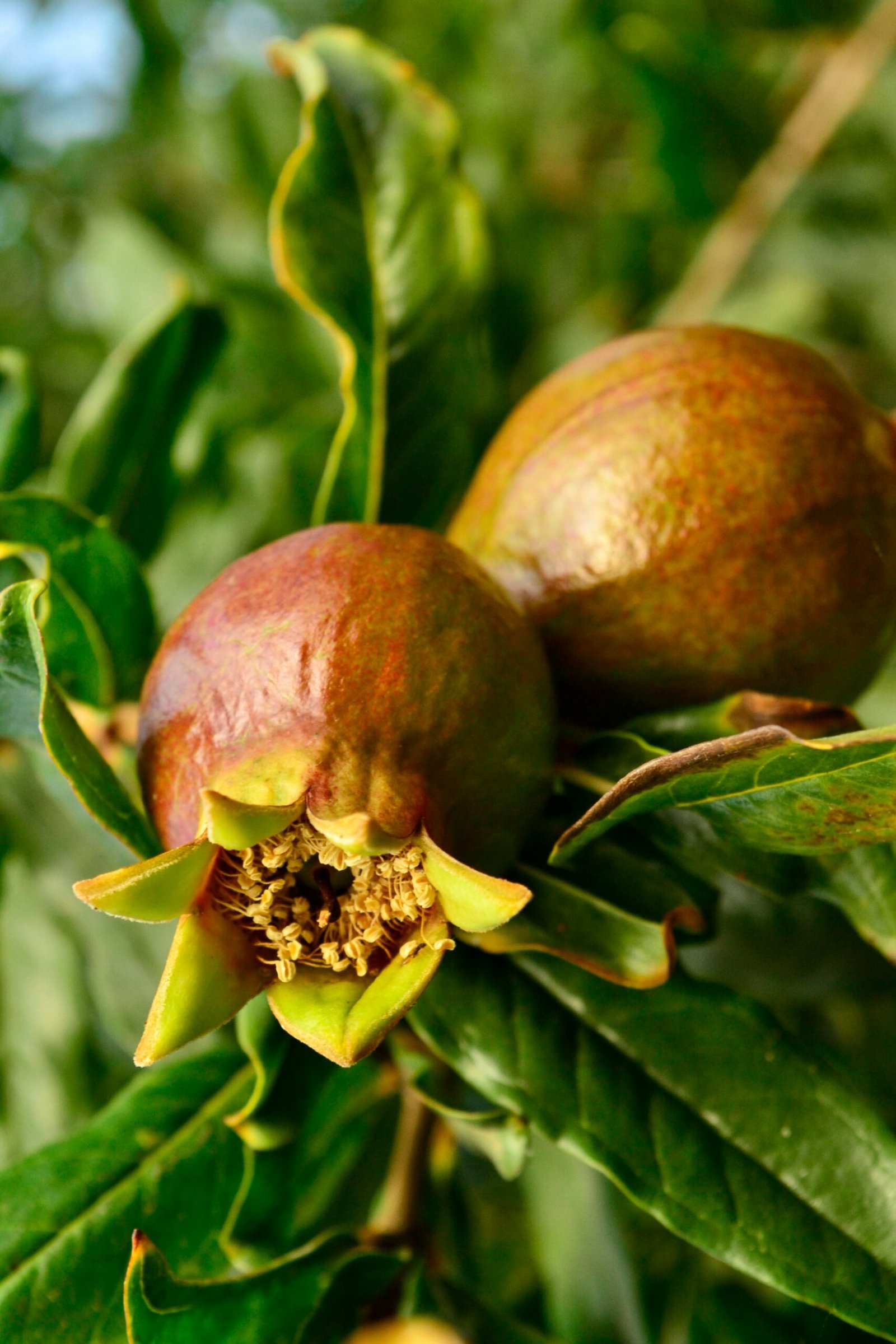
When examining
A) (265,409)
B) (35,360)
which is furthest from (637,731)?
(35,360)

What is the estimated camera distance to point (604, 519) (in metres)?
0.93

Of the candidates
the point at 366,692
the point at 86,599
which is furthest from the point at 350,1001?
the point at 86,599

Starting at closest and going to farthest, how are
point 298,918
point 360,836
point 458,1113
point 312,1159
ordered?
1. point 360,836
2. point 298,918
3. point 458,1113
4. point 312,1159

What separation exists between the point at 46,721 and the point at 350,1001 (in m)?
0.28

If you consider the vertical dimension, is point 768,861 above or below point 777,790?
below

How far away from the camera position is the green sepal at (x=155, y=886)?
700 millimetres

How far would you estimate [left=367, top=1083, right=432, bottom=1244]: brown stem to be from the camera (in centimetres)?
111

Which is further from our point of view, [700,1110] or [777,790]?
[700,1110]

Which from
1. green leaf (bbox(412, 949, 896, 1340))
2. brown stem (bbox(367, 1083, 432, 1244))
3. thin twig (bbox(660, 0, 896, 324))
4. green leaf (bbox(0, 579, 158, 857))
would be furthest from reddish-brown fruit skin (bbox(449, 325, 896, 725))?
thin twig (bbox(660, 0, 896, 324))

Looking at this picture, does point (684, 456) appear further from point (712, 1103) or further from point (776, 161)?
point (776, 161)

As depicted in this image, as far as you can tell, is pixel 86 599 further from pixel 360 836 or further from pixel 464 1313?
pixel 464 1313

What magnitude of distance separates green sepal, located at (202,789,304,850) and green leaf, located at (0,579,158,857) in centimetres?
15

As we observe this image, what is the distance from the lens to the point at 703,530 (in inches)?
35.7

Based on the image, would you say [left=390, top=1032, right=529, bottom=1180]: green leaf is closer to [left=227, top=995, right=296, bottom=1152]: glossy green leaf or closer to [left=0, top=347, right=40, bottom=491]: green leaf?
[left=227, top=995, right=296, bottom=1152]: glossy green leaf
